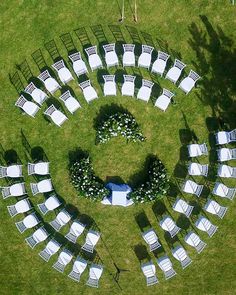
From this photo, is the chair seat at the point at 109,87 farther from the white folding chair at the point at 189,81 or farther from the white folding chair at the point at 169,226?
the white folding chair at the point at 169,226

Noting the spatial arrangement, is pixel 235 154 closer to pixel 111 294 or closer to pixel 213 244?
pixel 213 244

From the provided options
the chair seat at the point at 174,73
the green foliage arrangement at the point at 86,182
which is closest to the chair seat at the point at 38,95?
the green foliage arrangement at the point at 86,182

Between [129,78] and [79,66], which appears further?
[79,66]

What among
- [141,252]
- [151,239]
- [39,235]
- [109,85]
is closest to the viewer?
[109,85]

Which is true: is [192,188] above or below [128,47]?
below

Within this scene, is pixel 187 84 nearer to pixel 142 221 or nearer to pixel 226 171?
pixel 226 171

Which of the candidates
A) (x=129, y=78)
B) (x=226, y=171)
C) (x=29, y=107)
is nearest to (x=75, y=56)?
(x=129, y=78)

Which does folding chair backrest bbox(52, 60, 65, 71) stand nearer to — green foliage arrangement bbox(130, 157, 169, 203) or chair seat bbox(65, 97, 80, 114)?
chair seat bbox(65, 97, 80, 114)
